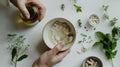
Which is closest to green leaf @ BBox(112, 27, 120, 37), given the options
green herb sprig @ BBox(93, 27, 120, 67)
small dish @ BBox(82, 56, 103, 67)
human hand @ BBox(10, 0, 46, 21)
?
green herb sprig @ BBox(93, 27, 120, 67)

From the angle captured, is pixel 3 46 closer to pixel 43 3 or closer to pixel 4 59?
pixel 4 59

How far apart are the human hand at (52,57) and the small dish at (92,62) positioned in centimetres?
9

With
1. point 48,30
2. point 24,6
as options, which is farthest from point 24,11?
point 48,30

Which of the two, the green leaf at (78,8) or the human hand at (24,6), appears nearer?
the human hand at (24,6)

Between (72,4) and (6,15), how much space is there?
272mm

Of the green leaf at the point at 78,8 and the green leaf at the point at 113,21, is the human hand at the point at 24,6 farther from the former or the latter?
the green leaf at the point at 113,21

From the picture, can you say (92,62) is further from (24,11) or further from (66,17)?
(24,11)

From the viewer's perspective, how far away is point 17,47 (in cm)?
179

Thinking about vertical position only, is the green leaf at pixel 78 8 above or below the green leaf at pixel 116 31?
above

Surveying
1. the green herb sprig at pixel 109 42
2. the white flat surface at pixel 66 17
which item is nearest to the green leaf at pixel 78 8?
the white flat surface at pixel 66 17

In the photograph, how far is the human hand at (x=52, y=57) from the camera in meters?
1.73

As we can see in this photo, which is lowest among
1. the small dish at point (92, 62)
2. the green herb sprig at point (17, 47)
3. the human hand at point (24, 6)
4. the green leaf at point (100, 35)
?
the small dish at point (92, 62)

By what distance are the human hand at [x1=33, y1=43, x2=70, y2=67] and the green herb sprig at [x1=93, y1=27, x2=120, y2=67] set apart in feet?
0.48

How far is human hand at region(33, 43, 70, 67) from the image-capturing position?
68.3 inches
